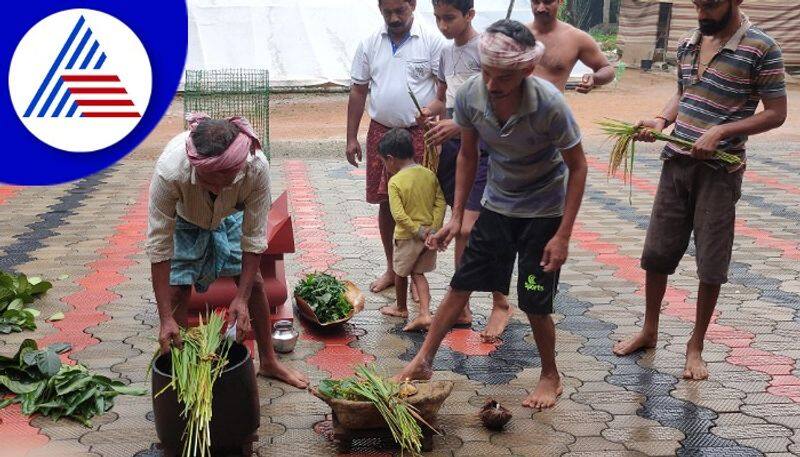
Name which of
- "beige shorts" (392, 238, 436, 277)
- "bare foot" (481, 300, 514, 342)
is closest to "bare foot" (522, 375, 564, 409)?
"bare foot" (481, 300, 514, 342)

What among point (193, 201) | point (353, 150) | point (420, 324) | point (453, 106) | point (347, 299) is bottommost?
point (420, 324)

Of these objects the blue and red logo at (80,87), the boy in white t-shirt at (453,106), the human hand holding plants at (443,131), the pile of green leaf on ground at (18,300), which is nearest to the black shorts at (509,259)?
the human hand holding plants at (443,131)

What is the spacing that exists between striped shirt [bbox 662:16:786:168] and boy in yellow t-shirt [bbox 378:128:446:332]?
51.0 inches

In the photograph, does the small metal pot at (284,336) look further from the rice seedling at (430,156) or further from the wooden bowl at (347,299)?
the rice seedling at (430,156)

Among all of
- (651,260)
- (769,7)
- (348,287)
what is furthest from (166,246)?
(769,7)

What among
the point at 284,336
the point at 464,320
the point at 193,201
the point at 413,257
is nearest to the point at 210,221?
the point at 193,201

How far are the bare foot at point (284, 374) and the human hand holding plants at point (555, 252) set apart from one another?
127 centimetres

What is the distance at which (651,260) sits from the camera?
4477 mm

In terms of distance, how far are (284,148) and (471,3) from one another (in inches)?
295

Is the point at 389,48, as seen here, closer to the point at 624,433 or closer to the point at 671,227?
the point at 671,227

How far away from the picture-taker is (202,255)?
400 centimetres

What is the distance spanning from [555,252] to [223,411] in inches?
58.7

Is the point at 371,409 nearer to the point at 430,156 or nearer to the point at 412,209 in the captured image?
the point at 412,209

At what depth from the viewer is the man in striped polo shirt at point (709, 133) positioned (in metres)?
4.04
